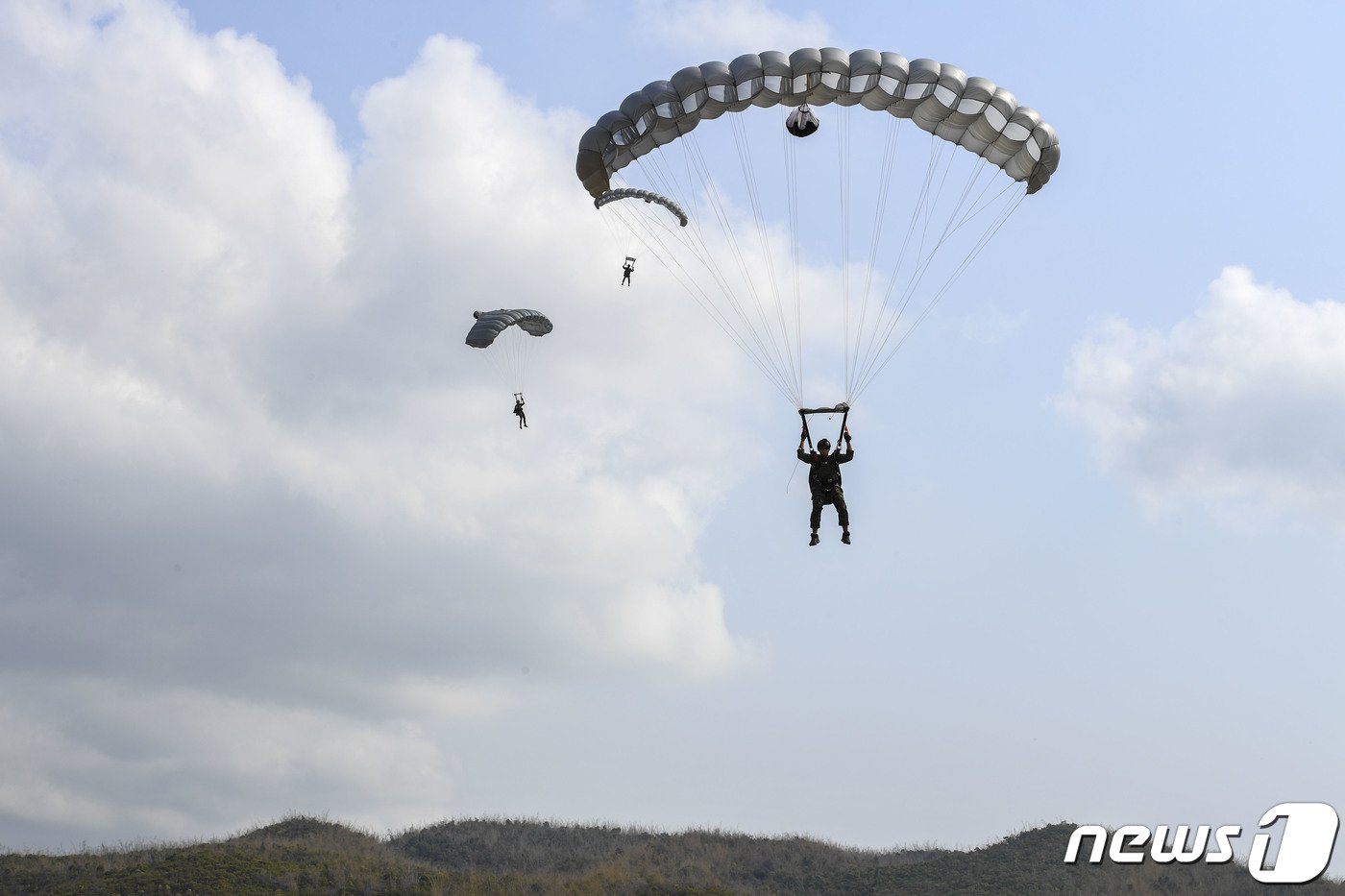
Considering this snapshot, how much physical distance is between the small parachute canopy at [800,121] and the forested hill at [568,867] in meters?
16.2

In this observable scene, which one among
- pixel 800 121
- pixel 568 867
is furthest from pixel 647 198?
pixel 568 867

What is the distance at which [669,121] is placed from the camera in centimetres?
2377

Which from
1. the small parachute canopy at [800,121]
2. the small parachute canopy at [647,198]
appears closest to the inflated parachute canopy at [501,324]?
the small parachute canopy at [647,198]

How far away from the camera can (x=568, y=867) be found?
113 ft

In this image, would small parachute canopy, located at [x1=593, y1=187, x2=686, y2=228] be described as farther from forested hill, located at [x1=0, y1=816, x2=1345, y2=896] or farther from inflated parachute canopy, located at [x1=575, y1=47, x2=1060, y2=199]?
forested hill, located at [x1=0, y1=816, x2=1345, y2=896]

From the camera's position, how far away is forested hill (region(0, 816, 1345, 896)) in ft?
91.2

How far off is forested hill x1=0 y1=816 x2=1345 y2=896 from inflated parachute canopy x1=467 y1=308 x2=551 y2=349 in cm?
1337

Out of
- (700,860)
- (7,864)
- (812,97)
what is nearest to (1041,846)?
(700,860)

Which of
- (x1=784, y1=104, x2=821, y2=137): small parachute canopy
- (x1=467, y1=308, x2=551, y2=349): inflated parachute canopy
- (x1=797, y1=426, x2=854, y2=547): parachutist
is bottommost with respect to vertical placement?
(x1=797, y1=426, x2=854, y2=547): parachutist

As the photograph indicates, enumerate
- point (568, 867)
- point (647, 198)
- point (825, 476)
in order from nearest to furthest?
point (825, 476), point (647, 198), point (568, 867)

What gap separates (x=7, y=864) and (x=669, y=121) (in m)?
22.5

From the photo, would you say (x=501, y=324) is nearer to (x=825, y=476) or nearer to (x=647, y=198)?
(x=647, y=198)

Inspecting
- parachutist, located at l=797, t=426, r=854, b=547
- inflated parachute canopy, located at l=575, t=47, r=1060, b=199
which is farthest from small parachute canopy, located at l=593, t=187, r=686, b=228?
parachutist, located at l=797, t=426, r=854, b=547

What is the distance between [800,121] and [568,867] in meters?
21.0
